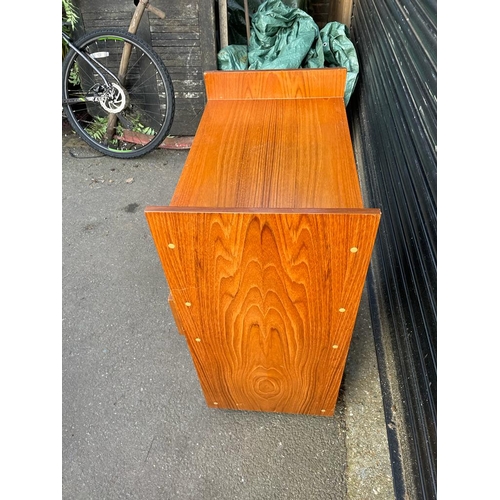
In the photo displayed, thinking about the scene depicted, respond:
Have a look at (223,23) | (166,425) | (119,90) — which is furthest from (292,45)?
(166,425)

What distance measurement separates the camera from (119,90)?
2.91 metres

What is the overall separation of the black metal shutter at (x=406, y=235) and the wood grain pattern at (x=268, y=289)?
9.7 inches

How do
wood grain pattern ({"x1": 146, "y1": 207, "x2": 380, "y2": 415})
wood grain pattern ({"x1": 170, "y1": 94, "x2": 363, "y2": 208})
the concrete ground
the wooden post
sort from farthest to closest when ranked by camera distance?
the wooden post
the concrete ground
wood grain pattern ({"x1": 170, "y1": 94, "x2": 363, "y2": 208})
wood grain pattern ({"x1": 146, "y1": 207, "x2": 380, "y2": 415})

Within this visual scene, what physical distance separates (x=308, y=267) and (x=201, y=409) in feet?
3.09

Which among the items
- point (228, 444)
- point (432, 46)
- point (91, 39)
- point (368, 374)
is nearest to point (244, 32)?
point (91, 39)

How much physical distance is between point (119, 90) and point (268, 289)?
2406 mm

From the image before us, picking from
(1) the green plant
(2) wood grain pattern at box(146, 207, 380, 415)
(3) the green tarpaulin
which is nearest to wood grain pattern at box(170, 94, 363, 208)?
(2) wood grain pattern at box(146, 207, 380, 415)

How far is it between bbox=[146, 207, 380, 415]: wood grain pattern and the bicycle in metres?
2.03

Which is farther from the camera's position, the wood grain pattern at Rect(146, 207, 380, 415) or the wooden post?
the wooden post

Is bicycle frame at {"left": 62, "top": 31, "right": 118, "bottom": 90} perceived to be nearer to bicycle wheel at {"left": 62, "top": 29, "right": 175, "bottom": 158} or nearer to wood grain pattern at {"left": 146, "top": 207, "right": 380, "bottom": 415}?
bicycle wheel at {"left": 62, "top": 29, "right": 175, "bottom": 158}

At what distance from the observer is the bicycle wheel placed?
9.19 ft

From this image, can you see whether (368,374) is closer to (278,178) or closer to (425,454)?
(425,454)

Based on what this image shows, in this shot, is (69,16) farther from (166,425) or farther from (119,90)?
(166,425)

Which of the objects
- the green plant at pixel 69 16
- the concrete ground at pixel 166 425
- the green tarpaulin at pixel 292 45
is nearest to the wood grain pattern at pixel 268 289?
the concrete ground at pixel 166 425
